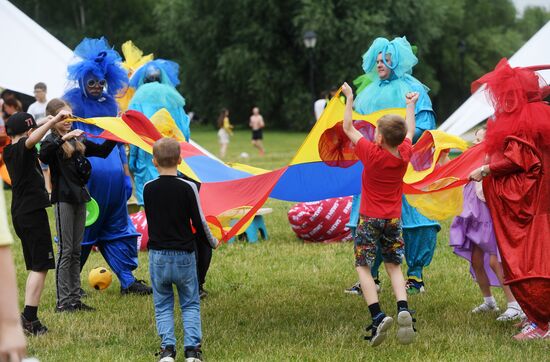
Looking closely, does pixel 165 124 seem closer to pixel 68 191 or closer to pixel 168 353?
pixel 68 191

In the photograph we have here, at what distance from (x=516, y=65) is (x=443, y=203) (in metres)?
4.97

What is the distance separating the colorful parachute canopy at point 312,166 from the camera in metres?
6.08

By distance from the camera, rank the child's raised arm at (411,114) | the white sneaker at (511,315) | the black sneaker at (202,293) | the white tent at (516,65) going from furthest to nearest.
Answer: the white tent at (516,65) → the black sneaker at (202,293) → the white sneaker at (511,315) → the child's raised arm at (411,114)

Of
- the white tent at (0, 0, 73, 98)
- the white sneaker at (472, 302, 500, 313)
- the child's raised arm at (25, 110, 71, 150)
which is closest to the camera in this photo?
the child's raised arm at (25, 110, 71, 150)

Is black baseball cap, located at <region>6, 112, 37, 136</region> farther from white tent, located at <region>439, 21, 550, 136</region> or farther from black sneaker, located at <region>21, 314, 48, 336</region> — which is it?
white tent, located at <region>439, 21, 550, 136</region>

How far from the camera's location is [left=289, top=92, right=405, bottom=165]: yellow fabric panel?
19.8ft

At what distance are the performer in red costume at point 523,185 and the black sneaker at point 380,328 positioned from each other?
968 millimetres

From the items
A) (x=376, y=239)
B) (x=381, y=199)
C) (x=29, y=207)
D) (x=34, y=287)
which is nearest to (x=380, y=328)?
(x=376, y=239)

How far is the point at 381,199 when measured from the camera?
562 centimetres

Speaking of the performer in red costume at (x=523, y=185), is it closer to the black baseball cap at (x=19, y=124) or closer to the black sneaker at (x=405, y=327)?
the black sneaker at (x=405, y=327)

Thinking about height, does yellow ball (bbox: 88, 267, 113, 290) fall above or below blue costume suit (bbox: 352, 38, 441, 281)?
below

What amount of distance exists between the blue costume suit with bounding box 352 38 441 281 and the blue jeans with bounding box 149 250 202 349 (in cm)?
244

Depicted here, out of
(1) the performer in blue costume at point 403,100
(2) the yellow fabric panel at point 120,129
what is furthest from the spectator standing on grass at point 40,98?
(1) the performer in blue costume at point 403,100

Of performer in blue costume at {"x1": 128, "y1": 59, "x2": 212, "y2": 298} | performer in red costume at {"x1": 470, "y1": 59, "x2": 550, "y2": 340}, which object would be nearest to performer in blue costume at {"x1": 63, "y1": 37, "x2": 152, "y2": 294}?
performer in blue costume at {"x1": 128, "y1": 59, "x2": 212, "y2": 298}
